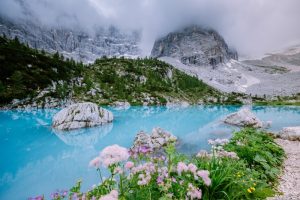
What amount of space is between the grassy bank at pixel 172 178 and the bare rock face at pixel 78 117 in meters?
28.1

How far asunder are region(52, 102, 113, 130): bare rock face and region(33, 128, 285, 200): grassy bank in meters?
28.1

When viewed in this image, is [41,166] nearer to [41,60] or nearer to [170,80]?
[41,60]

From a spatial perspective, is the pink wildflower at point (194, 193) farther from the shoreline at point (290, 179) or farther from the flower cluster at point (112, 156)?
the shoreline at point (290, 179)

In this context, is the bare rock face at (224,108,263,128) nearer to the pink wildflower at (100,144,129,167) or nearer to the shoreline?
the shoreline

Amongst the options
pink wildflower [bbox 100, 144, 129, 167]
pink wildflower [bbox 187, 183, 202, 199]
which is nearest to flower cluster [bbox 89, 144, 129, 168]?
pink wildflower [bbox 100, 144, 129, 167]

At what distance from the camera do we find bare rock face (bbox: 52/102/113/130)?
109 ft

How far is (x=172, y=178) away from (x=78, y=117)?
31689mm

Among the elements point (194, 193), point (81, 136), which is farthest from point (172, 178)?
point (81, 136)

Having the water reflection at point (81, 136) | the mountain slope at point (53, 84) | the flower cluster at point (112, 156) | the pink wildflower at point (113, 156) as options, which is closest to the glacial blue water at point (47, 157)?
the water reflection at point (81, 136)

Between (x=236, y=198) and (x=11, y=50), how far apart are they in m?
114

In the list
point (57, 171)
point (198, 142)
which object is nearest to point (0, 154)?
point (57, 171)

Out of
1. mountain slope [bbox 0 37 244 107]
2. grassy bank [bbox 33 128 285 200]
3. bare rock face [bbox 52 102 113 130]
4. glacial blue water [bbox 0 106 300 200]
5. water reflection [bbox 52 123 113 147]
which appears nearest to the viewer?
grassy bank [bbox 33 128 285 200]

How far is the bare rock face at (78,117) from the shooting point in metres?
33.1

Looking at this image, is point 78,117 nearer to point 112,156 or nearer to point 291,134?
point 291,134
